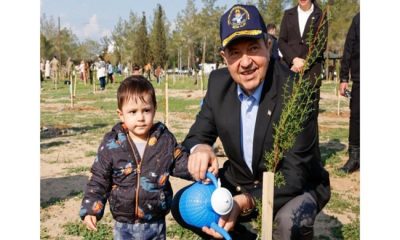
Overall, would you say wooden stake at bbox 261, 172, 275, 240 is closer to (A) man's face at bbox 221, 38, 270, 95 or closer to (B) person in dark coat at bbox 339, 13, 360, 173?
(A) man's face at bbox 221, 38, 270, 95

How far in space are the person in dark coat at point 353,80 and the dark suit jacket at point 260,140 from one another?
3667 millimetres

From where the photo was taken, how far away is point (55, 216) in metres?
5.14

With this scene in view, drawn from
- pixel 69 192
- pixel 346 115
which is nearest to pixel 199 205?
pixel 69 192

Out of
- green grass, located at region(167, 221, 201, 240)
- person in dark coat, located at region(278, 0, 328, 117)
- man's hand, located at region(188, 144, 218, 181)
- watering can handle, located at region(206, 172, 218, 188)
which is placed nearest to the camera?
watering can handle, located at region(206, 172, 218, 188)

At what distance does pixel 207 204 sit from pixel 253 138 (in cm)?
63

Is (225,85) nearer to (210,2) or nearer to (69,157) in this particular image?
(69,157)

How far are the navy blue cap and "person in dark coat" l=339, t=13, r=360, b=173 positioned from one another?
4179mm

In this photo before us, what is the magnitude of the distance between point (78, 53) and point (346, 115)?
51.7 meters

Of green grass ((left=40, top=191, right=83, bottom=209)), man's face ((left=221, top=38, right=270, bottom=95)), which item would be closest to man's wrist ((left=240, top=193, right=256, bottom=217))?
man's face ((left=221, top=38, right=270, bottom=95))

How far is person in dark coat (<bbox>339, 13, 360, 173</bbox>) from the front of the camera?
6566mm

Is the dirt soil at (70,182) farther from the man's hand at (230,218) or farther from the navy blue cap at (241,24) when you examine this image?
the navy blue cap at (241,24)

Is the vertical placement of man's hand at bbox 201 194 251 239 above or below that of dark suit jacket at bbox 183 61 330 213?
below

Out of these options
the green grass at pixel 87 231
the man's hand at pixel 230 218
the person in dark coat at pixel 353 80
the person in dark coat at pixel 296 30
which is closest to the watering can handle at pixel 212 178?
the man's hand at pixel 230 218

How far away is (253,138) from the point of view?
2982 millimetres
